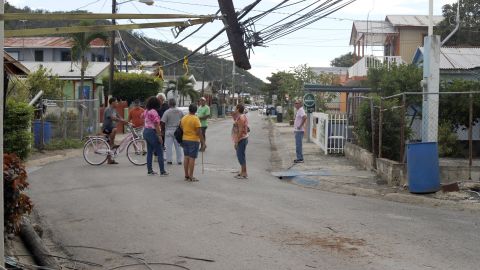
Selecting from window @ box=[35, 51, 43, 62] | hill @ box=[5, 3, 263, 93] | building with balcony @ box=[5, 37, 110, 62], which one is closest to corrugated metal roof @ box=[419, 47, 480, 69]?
hill @ box=[5, 3, 263, 93]

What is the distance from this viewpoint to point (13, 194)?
5.87 m

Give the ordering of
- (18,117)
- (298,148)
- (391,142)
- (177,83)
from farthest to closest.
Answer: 1. (177,83)
2. (298,148)
3. (18,117)
4. (391,142)

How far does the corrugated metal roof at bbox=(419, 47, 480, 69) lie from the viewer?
20.8 m

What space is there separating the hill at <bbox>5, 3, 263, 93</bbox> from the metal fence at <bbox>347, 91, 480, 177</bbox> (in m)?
11.2

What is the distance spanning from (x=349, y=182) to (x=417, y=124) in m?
6.57

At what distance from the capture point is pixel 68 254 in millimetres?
6801

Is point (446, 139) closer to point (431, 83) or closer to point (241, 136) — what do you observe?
point (431, 83)

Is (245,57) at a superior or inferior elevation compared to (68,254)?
superior

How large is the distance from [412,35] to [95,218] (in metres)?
36.8

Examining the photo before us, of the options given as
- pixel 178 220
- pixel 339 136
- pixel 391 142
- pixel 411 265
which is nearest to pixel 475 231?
pixel 411 265

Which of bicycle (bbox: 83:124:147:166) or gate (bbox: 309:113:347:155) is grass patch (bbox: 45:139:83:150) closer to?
bicycle (bbox: 83:124:147:166)

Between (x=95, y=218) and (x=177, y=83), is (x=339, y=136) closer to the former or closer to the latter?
(x=95, y=218)

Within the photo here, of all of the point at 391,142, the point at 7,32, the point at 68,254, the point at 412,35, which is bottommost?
the point at 68,254

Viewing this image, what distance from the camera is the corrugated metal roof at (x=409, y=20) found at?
138ft
